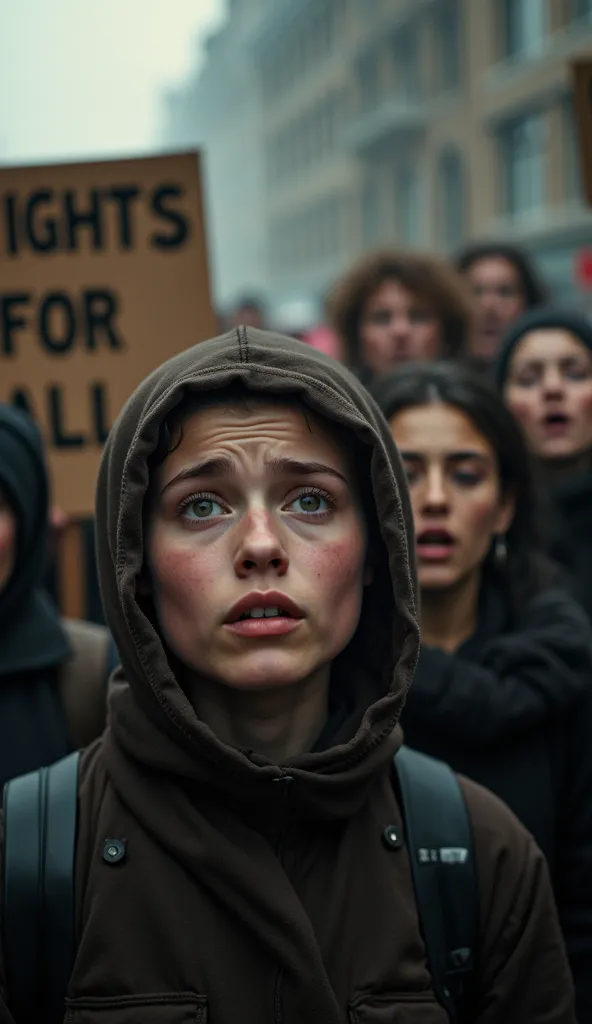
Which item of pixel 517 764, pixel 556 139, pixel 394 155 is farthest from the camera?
pixel 394 155

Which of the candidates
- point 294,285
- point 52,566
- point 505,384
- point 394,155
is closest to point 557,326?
point 505,384

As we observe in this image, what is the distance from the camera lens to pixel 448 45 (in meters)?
28.7

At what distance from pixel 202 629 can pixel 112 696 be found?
0.28 m

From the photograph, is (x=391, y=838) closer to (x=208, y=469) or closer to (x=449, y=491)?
(x=208, y=469)

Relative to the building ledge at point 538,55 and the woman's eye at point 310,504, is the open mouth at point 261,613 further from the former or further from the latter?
the building ledge at point 538,55

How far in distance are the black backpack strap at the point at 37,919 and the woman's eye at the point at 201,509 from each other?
0.48 m

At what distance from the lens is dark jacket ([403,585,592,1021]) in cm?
257

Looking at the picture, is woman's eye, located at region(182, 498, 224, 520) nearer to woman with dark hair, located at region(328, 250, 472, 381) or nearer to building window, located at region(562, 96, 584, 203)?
woman with dark hair, located at region(328, 250, 472, 381)

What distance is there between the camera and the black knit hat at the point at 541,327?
4.32 m

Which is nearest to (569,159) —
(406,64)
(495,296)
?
(406,64)

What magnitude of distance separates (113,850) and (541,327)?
2.99 metres

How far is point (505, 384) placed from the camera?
439 cm

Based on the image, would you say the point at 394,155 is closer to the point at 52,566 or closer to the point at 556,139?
the point at 556,139

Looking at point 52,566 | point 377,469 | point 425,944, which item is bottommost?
point 425,944
